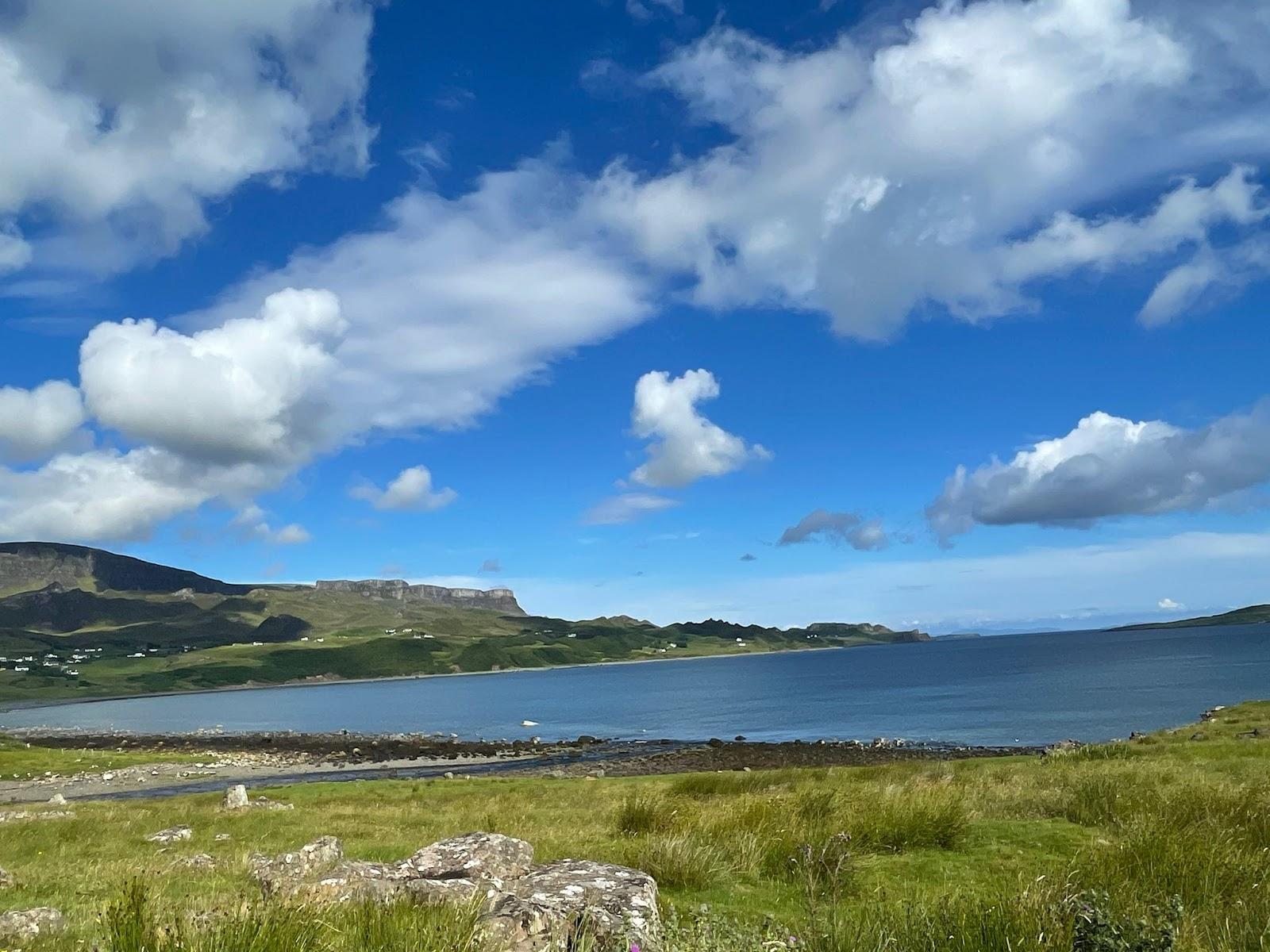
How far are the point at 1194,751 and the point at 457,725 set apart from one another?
11921 cm

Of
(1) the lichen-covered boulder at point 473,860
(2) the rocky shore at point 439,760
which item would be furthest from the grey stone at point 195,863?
(2) the rocky shore at point 439,760

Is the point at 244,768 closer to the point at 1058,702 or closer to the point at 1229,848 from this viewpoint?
the point at 1229,848

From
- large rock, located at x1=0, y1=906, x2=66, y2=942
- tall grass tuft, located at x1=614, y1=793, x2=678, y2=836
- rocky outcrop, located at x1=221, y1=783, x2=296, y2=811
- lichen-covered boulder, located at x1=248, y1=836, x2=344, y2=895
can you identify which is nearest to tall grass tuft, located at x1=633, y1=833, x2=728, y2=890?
tall grass tuft, located at x1=614, y1=793, x2=678, y2=836

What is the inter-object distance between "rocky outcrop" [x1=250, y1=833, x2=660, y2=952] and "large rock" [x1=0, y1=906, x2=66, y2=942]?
2.15m

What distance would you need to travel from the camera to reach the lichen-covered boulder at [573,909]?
6.63 metres

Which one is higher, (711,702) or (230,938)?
(230,938)

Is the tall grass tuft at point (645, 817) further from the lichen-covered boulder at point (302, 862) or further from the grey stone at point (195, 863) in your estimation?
the grey stone at point (195, 863)

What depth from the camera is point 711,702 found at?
152250mm

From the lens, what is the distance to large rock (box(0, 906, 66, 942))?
27.2 feet

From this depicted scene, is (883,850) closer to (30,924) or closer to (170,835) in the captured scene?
(30,924)

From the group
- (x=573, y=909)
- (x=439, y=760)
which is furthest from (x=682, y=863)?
(x=439, y=760)

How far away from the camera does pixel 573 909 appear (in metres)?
7.34

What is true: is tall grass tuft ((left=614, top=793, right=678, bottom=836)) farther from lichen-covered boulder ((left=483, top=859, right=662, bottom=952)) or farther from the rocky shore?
the rocky shore

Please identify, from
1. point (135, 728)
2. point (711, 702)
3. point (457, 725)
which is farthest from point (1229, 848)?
point (135, 728)
